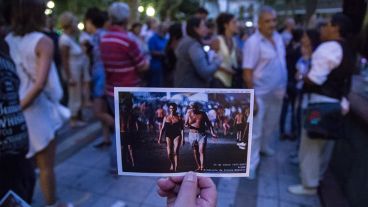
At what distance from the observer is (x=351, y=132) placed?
3.05 m

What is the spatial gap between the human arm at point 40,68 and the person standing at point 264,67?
1.98 meters

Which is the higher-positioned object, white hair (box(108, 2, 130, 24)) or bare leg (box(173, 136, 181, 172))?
white hair (box(108, 2, 130, 24))

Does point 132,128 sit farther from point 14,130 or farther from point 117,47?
point 117,47

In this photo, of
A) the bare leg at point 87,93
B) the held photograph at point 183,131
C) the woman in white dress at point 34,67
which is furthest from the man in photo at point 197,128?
the bare leg at point 87,93

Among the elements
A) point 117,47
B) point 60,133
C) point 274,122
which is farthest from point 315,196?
point 60,133

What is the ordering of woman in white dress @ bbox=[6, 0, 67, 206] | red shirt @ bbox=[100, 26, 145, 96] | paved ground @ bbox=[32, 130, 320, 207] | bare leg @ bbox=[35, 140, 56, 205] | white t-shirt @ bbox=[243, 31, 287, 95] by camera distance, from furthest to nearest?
white t-shirt @ bbox=[243, 31, 287, 95]
paved ground @ bbox=[32, 130, 320, 207]
red shirt @ bbox=[100, 26, 145, 96]
bare leg @ bbox=[35, 140, 56, 205]
woman in white dress @ bbox=[6, 0, 67, 206]

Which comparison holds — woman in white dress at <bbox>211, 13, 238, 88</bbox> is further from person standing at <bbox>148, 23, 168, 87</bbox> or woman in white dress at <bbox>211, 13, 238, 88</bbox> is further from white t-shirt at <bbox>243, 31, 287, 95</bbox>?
person standing at <bbox>148, 23, 168, 87</bbox>

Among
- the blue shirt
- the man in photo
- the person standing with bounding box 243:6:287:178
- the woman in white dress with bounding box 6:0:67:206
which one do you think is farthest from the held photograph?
the blue shirt

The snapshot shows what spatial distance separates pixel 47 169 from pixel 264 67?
7.62ft

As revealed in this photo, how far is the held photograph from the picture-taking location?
38.1 inches

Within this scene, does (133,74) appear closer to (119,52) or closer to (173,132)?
(119,52)

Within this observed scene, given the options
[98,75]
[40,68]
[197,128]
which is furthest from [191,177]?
[98,75]

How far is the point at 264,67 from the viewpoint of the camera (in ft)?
11.8

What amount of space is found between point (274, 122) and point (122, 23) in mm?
2162
